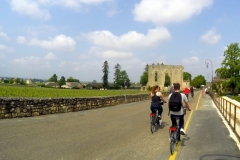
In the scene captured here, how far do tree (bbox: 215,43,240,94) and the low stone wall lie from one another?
45949 mm

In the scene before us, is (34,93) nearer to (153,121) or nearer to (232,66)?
(153,121)

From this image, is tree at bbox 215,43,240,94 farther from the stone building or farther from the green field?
the stone building

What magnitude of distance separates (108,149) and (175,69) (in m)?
94.9

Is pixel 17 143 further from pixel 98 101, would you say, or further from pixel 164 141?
pixel 98 101

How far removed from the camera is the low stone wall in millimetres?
12625

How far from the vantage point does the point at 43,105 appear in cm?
1470

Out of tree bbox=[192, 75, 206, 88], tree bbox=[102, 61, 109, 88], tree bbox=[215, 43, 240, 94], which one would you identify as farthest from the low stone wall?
tree bbox=[192, 75, 206, 88]

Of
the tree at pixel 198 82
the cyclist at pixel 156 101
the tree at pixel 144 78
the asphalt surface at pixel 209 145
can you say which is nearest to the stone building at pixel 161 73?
the tree at pixel 144 78

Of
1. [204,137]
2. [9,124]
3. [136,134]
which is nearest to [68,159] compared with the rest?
[136,134]

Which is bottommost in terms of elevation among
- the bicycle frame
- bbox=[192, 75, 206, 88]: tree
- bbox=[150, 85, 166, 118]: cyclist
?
the bicycle frame

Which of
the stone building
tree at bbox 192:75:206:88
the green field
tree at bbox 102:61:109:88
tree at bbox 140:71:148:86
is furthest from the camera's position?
tree at bbox 192:75:206:88

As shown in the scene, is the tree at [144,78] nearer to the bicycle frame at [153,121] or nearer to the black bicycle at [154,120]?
the black bicycle at [154,120]

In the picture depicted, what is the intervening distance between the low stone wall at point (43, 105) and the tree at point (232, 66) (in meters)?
45.9

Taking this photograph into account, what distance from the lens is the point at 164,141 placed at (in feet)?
27.7
